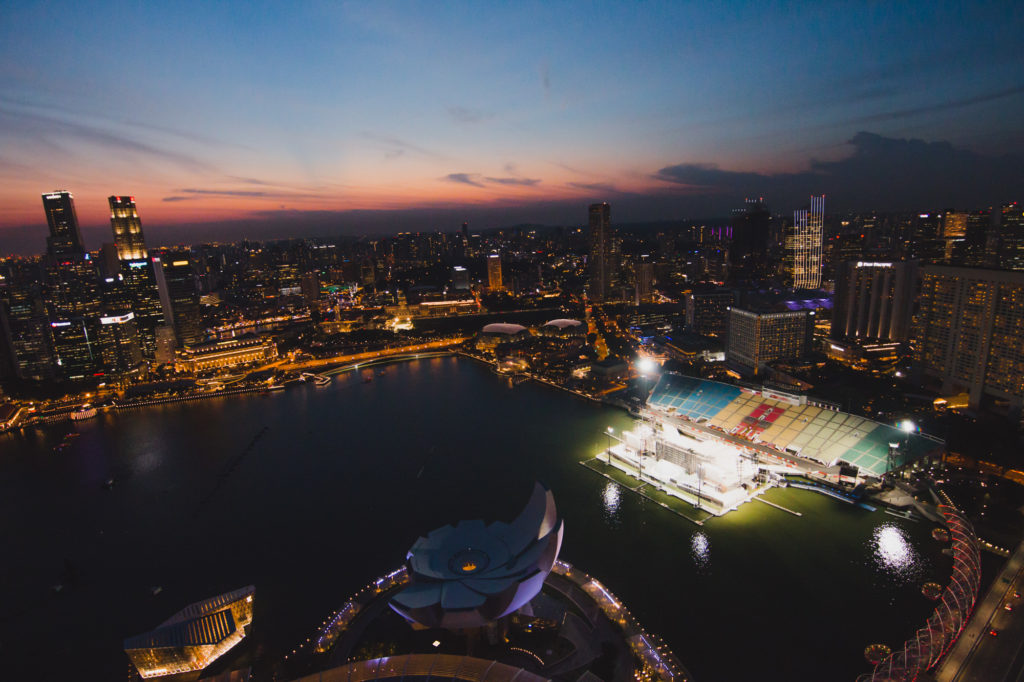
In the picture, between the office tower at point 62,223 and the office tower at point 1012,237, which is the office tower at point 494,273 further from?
the office tower at point 1012,237

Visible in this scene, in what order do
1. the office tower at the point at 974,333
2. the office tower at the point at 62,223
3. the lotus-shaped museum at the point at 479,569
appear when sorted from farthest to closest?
the office tower at the point at 62,223
the office tower at the point at 974,333
the lotus-shaped museum at the point at 479,569

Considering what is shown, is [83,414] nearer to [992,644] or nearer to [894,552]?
[894,552]

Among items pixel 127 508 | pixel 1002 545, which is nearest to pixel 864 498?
pixel 1002 545

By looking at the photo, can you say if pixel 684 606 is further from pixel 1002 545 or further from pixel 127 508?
pixel 127 508

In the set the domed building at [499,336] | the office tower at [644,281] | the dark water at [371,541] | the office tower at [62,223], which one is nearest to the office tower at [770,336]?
the dark water at [371,541]

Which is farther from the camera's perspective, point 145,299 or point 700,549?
point 145,299

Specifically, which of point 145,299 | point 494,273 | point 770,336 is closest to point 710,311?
point 770,336
